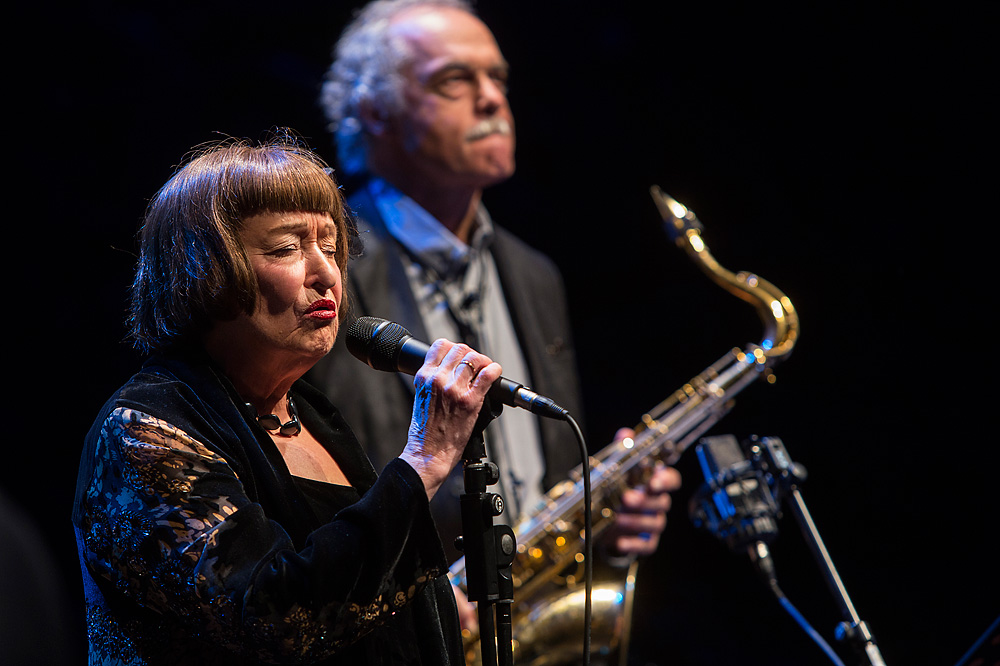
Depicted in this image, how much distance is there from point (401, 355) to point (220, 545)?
0.40 m

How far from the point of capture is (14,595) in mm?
1012

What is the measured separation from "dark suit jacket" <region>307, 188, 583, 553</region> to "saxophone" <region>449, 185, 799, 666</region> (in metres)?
0.15

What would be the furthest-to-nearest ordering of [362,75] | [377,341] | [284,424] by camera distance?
1. [362,75]
2. [284,424]
3. [377,341]

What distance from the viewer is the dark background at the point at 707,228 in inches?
110

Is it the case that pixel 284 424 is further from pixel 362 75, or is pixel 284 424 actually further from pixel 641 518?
pixel 362 75

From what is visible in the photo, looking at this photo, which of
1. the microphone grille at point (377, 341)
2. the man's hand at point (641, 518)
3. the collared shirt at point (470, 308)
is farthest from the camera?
the man's hand at point (641, 518)

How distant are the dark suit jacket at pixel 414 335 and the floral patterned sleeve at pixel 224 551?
110 cm

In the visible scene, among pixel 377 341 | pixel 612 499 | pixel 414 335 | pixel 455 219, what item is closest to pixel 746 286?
pixel 612 499

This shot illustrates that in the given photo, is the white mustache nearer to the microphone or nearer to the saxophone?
the saxophone

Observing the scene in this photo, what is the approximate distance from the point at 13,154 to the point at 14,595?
211cm

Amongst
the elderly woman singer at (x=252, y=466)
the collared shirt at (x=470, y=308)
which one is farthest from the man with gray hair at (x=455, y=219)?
the elderly woman singer at (x=252, y=466)

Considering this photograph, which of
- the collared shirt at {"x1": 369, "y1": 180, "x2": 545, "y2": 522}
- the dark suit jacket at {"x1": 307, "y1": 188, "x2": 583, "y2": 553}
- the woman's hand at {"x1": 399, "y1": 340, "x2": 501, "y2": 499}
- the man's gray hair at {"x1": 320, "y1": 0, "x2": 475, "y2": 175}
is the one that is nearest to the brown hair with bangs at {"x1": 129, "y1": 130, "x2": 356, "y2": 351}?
the woman's hand at {"x1": 399, "y1": 340, "x2": 501, "y2": 499}

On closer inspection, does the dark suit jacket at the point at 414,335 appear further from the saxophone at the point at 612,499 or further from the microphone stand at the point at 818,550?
the microphone stand at the point at 818,550

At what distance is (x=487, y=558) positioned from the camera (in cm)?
133
